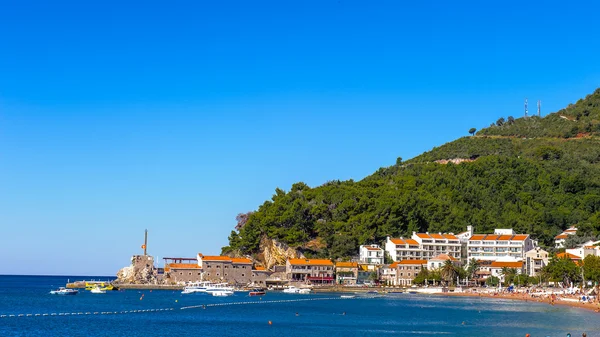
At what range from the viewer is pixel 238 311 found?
74.6 metres

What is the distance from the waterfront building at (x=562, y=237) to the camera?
118 m

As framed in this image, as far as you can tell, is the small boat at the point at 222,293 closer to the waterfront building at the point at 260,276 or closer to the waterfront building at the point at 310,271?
the waterfront building at the point at 310,271

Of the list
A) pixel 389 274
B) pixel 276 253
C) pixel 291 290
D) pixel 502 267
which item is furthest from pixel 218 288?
pixel 502 267

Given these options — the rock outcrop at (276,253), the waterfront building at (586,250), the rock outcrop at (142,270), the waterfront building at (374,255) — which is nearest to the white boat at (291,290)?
the rock outcrop at (276,253)

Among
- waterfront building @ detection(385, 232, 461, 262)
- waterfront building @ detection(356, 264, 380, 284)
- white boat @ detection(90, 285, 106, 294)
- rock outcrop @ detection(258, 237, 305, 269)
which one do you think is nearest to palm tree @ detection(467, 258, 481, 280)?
waterfront building @ detection(385, 232, 461, 262)

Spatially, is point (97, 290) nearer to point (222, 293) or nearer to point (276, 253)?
point (222, 293)

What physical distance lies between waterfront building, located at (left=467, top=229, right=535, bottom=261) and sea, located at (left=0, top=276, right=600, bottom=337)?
1006 inches

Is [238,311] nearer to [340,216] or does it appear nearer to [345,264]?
[345,264]

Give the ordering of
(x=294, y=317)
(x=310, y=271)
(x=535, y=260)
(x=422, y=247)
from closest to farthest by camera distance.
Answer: (x=294, y=317) → (x=535, y=260) → (x=310, y=271) → (x=422, y=247)

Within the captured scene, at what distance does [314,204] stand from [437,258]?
25.9m

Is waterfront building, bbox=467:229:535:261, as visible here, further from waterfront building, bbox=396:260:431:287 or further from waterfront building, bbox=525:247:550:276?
waterfront building, bbox=396:260:431:287

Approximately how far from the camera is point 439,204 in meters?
128

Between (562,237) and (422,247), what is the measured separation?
22.3 m

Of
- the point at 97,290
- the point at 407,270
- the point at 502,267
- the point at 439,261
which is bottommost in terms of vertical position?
the point at 97,290
